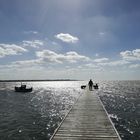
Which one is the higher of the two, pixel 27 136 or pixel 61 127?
pixel 61 127

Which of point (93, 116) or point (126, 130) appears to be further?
point (126, 130)

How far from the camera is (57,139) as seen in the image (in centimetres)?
1285

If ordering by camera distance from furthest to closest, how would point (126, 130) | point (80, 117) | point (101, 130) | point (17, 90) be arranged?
point (17, 90) → point (126, 130) → point (80, 117) → point (101, 130)

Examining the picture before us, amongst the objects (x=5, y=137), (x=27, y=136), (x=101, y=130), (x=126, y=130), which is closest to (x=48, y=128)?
(x=27, y=136)

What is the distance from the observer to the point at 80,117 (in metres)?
19.2

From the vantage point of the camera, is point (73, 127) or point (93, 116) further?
point (93, 116)

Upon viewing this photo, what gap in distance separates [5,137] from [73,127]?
7.83 metres

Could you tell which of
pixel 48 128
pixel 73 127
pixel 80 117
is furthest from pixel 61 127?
pixel 48 128

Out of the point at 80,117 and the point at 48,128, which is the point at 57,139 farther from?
the point at 48,128

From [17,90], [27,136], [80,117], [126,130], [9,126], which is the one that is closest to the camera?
[80,117]

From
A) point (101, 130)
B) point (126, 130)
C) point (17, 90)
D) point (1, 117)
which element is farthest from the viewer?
point (17, 90)

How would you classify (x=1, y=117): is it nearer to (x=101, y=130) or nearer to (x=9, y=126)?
(x=9, y=126)

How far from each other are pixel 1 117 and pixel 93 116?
1546 centimetres

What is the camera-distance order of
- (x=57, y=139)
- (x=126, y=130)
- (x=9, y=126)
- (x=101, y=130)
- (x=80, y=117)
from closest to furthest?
(x=57, y=139), (x=101, y=130), (x=80, y=117), (x=126, y=130), (x=9, y=126)
